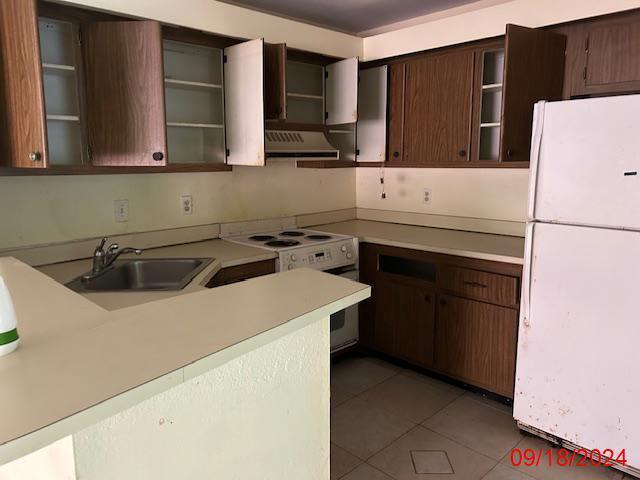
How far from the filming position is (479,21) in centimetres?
294

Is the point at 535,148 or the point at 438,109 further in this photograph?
the point at 438,109

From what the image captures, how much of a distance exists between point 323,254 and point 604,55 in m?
1.86

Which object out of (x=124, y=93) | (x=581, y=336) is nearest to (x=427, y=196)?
(x=581, y=336)

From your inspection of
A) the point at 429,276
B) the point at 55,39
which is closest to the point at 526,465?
the point at 429,276

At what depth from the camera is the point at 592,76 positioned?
100.0 inches

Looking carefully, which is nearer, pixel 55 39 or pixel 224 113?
pixel 55 39

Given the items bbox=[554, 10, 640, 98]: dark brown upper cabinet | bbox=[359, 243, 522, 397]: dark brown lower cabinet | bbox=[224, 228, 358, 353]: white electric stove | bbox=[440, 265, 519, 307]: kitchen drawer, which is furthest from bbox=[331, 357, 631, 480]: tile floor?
bbox=[554, 10, 640, 98]: dark brown upper cabinet

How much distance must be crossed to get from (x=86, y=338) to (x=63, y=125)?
5.83 feet

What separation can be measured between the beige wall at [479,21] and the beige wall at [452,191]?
0.85m

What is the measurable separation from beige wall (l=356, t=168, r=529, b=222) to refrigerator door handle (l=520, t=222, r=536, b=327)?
0.84 meters

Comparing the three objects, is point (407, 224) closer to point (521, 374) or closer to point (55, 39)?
point (521, 374)

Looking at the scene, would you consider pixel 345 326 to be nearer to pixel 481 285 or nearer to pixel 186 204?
pixel 481 285

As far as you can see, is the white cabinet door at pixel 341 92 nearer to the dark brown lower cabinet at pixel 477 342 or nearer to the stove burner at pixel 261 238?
the stove burner at pixel 261 238

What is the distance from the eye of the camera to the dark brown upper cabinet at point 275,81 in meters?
2.85
